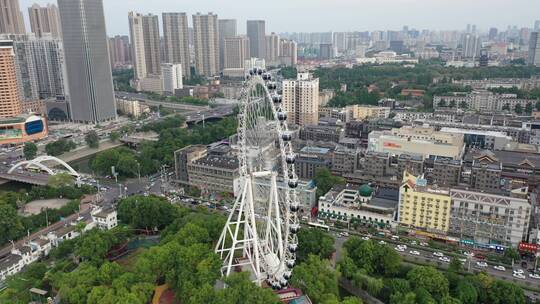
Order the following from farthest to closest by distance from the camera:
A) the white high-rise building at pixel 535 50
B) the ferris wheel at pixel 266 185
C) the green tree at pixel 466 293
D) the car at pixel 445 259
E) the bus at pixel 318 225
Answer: the white high-rise building at pixel 535 50 < the bus at pixel 318 225 < the car at pixel 445 259 < the green tree at pixel 466 293 < the ferris wheel at pixel 266 185

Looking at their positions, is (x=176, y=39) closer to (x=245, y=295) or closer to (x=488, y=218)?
(x=488, y=218)

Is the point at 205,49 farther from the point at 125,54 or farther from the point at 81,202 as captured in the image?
the point at 81,202

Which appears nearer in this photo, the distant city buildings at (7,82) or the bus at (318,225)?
the bus at (318,225)

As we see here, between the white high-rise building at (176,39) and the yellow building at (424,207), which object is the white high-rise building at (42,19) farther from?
the yellow building at (424,207)

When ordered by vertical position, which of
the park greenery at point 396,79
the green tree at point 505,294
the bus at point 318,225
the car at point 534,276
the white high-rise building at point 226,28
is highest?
the white high-rise building at point 226,28

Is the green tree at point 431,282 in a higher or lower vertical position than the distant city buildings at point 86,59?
lower

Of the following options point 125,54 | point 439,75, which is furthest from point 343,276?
point 125,54

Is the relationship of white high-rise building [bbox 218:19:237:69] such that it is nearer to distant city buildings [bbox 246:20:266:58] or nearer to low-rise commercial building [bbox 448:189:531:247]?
distant city buildings [bbox 246:20:266:58]

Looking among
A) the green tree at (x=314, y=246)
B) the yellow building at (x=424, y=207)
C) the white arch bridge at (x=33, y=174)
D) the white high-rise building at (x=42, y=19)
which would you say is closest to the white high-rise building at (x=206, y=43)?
the white high-rise building at (x=42, y=19)
